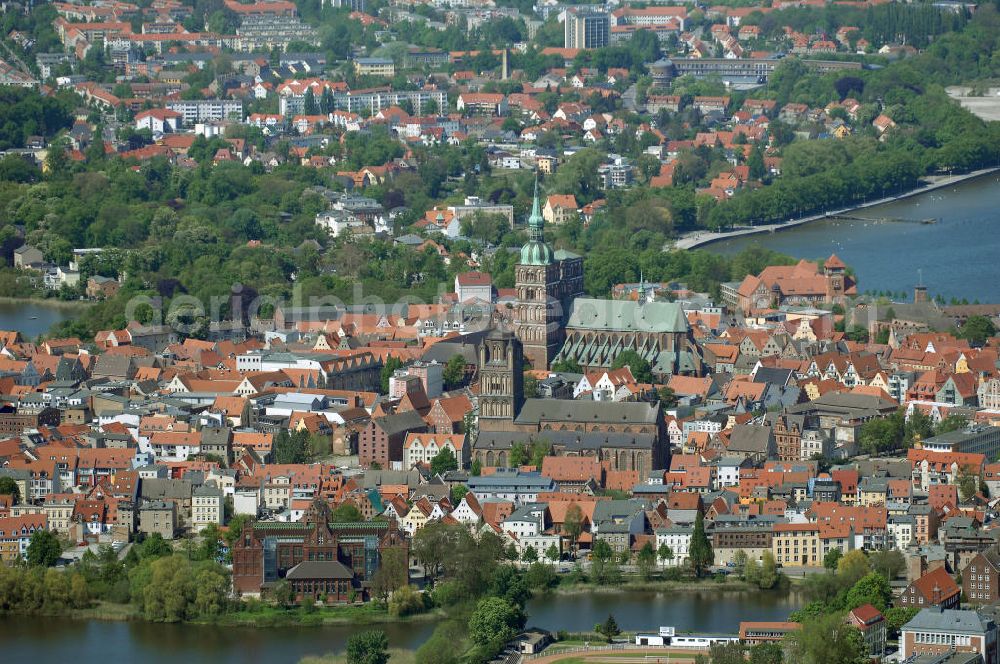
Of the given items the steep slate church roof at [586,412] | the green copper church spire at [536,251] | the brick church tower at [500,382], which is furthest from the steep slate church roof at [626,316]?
the steep slate church roof at [586,412]

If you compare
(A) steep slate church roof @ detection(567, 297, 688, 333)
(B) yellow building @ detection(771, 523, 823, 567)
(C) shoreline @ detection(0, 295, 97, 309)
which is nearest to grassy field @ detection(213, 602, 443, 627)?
(B) yellow building @ detection(771, 523, 823, 567)

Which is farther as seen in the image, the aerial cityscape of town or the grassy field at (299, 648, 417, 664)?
the aerial cityscape of town

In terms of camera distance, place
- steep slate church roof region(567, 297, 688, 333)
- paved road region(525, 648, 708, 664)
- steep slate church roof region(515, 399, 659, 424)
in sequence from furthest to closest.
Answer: steep slate church roof region(567, 297, 688, 333) → steep slate church roof region(515, 399, 659, 424) → paved road region(525, 648, 708, 664)

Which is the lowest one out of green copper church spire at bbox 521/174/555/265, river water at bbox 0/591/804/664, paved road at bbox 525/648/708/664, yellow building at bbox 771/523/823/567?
river water at bbox 0/591/804/664

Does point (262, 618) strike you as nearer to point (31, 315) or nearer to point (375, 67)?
point (31, 315)

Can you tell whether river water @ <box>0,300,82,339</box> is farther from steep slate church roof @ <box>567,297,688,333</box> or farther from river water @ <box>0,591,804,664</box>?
river water @ <box>0,591,804,664</box>

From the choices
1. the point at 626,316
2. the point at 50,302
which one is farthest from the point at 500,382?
the point at 50,302

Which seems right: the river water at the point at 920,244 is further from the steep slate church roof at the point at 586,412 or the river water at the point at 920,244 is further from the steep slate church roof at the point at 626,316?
the steep slate church roof at the point at 586,412
